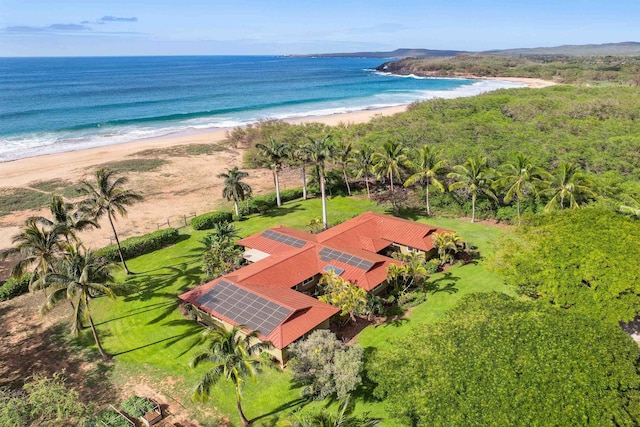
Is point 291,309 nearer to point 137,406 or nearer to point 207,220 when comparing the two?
point 137,406

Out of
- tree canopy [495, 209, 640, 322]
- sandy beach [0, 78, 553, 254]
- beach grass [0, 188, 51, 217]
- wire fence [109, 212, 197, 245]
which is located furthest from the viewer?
beach grass [0, 188, 51, 217]

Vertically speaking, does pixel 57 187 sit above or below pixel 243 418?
above

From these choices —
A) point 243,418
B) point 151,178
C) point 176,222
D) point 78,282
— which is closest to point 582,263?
point 243,418

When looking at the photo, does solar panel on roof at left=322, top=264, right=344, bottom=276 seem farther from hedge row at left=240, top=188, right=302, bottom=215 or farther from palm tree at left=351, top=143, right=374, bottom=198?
palm tree at left=351, top=143, right=374, bottom=198

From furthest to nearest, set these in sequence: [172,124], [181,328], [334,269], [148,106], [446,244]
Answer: [148,106], [172,124], [446,244], [334,269], [181,328]

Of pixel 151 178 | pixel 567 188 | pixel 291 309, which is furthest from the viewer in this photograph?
pixel 151 178

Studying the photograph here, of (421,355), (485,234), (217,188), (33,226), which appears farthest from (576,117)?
(33,226)

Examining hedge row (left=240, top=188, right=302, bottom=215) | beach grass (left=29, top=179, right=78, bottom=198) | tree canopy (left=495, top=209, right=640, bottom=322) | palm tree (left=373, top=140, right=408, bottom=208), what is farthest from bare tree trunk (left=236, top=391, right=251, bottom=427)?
beach grass (left=29, top=179, right=78, bottom=198)

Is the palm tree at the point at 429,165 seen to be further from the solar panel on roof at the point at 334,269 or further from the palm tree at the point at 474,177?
the solar panel on roof at the point at 334,269
